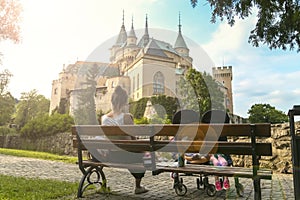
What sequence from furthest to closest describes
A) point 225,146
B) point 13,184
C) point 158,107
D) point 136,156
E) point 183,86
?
point 183,86 < point 158,107 < point 13,184 < point 136,156 < point 225,146

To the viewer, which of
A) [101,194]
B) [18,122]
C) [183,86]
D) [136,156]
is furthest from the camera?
[18,122]

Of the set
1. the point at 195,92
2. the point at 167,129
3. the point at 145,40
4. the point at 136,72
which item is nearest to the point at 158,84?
the point at 136,72

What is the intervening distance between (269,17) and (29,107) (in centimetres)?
5261

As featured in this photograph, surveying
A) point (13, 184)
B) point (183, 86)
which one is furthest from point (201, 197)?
point (183, 86)

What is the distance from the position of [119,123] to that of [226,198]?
1.96 metres

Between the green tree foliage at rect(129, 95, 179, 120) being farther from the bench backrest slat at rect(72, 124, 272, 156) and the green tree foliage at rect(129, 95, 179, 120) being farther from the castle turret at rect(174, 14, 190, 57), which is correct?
the castle turret at rect(174, 14, 190, 57)

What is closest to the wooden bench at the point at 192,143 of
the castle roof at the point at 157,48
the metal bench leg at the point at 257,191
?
the metal bench leg at the point at 257,191

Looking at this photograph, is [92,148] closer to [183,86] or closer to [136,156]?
[136,156]

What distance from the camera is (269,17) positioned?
6.19 metres

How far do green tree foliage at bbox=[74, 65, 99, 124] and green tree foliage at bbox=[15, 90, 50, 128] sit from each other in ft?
27.5

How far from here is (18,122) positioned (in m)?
50.0

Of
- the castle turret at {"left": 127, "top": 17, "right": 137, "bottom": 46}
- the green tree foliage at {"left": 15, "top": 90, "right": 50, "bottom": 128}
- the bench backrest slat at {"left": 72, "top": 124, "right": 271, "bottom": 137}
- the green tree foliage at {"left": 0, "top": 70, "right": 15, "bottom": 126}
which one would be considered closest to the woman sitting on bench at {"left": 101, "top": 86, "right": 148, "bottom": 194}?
the bench backrest slat at {"left": 72, "top": 124, "right": 271, "bottom": 137}

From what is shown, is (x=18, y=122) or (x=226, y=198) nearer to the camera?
(x=226, y=198)

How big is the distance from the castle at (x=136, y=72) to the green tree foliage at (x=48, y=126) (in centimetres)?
2072
